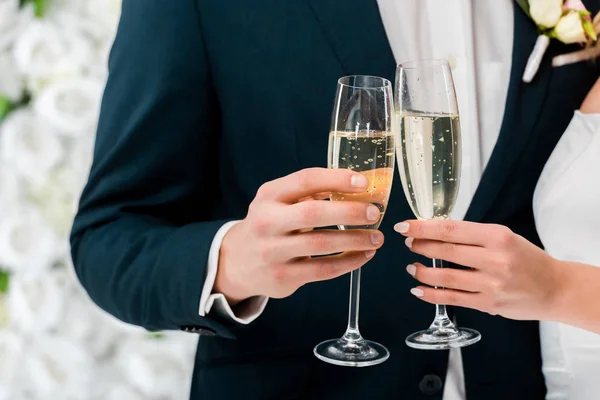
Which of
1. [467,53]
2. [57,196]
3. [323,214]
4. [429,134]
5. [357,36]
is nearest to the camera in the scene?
[323,214]

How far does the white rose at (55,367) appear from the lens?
2164 millimetres

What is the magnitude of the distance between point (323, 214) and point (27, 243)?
112cm

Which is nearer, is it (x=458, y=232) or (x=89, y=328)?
(x=458, y=232)

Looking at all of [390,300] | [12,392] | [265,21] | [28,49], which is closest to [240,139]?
Result: [265,21]

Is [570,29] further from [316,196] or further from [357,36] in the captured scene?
[316,196]

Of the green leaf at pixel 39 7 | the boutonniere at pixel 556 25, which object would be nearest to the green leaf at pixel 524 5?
the boutonniere at pixel 556 25

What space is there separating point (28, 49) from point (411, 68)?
3.28 ft

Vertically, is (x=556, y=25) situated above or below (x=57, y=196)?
above

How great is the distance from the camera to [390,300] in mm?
1849

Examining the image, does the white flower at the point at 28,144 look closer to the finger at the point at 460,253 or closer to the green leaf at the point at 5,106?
the green leaf at the point at 5,106

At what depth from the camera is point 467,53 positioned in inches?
74.4

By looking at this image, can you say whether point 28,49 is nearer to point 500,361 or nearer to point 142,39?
point 142,39

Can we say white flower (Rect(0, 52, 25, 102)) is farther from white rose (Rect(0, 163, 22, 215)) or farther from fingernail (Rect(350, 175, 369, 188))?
fingernail (Rect(350, 175, 369, 188))

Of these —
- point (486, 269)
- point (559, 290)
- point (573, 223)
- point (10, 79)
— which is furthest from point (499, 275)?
point (10, 79)
